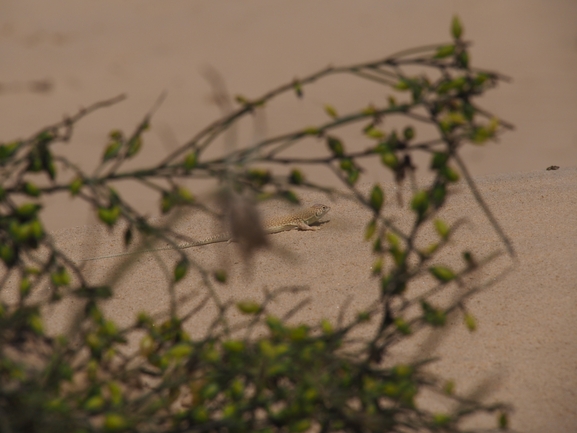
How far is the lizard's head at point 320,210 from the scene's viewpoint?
6402mm

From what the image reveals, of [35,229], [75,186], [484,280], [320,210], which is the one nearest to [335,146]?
[75,186]

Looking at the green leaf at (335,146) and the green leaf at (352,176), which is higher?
the green leaf at (335,146)

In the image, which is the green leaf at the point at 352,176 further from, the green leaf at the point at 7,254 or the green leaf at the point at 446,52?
the green leaf at the point at 7,254

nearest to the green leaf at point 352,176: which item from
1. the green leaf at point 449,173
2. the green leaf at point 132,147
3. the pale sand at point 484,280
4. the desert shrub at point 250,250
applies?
the desert shrub at point 250,250

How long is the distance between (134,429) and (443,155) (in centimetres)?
105

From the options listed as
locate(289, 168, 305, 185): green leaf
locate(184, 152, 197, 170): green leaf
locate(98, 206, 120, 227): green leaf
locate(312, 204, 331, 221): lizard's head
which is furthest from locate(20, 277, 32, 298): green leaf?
locate(312, 204, 331, 221): lizard's head

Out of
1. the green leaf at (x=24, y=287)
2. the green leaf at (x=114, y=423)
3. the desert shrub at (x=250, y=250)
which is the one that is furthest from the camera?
the green leaf at (x=24, y=287)

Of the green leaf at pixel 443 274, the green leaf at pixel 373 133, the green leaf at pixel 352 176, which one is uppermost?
the green leaf at pixel 373 133

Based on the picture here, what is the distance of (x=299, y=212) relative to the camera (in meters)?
6.53

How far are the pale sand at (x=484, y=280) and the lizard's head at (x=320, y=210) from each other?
1.20ft

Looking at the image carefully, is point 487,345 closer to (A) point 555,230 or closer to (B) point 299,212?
(A) point 555,230

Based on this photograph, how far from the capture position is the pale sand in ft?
9.56

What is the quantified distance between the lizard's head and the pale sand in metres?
0.36

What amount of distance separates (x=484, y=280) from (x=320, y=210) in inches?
109
